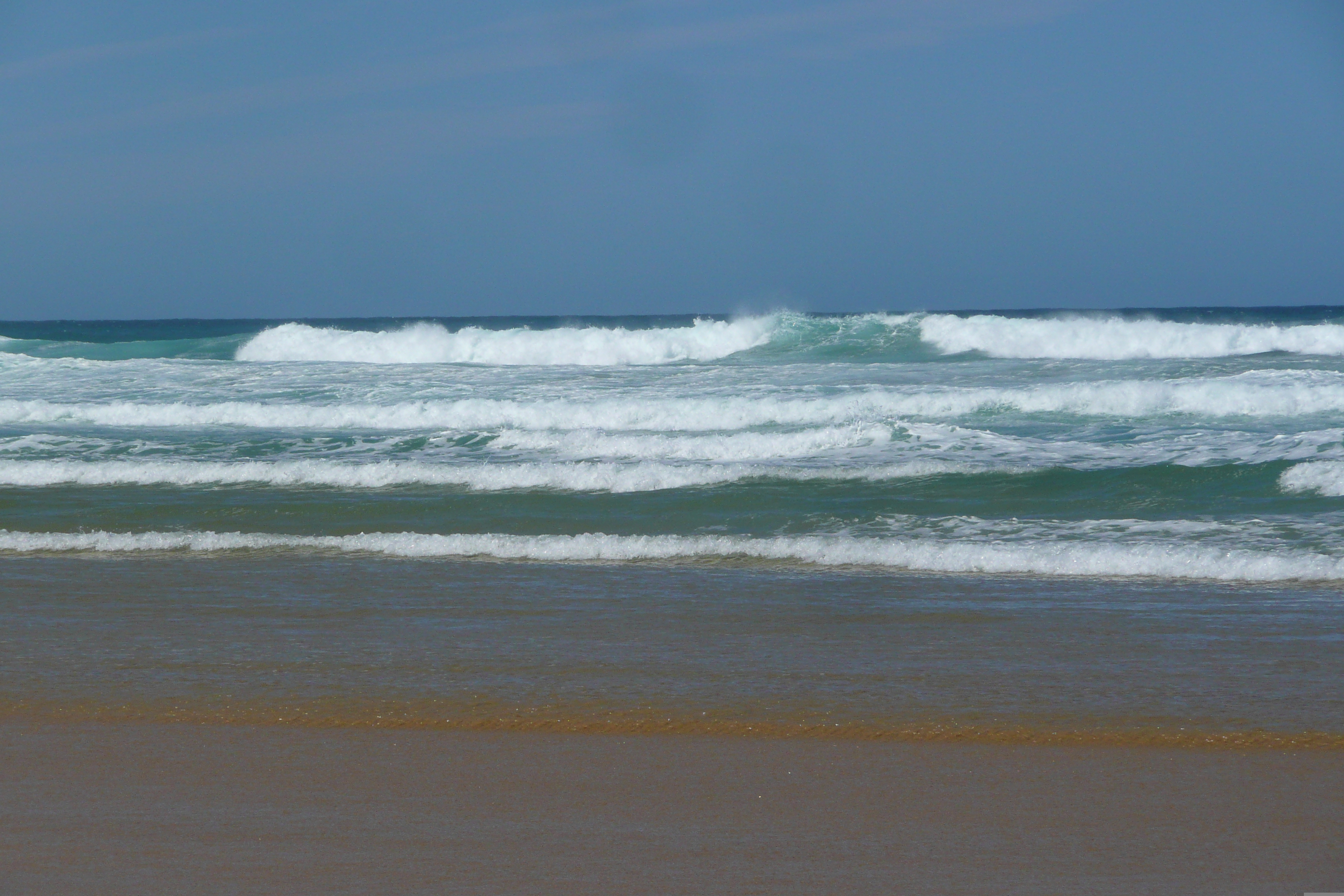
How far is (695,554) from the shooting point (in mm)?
7566

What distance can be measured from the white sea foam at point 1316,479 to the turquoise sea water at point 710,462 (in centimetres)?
3

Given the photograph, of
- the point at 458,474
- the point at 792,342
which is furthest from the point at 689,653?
the point at 792,342

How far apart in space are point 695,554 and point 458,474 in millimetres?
4040

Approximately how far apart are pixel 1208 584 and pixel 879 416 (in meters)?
8.09

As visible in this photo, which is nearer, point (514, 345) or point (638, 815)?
point (638, 815)

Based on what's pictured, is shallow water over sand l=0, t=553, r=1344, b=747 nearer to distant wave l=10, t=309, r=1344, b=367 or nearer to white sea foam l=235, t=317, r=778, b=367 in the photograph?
distant wave l=10, t=309, r=1344, b=367

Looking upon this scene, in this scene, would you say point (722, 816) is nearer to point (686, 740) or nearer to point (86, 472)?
point (686, 740)

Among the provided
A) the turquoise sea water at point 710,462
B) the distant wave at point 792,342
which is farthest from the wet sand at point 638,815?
the distant wave at point 792,342

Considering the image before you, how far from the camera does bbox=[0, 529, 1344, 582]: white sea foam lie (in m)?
6.80

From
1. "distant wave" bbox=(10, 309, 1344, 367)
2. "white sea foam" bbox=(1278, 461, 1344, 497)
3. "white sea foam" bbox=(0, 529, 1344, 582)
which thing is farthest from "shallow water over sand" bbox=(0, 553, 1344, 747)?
"distant wave" bbox=(10, 309, 1344, 367)

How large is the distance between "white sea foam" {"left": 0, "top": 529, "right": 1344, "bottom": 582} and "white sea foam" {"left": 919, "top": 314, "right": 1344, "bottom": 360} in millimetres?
18510

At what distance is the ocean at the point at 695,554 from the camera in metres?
4.40

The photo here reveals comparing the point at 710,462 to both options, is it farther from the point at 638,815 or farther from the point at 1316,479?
the point at 638,815

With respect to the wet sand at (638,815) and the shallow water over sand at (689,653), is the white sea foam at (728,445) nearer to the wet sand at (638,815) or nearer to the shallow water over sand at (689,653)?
the shallow water over sand at (689,653)
